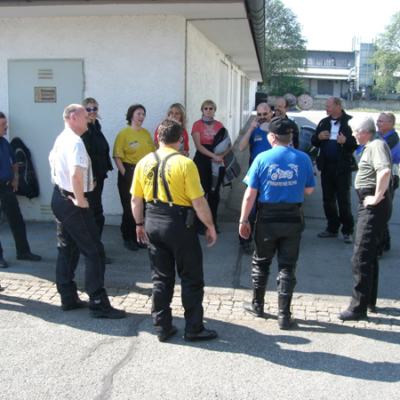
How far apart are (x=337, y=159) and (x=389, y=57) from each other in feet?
206

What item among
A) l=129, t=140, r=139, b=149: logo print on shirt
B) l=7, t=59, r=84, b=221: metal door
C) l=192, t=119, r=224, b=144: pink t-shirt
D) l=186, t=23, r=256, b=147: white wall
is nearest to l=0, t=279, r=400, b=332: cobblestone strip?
l=129, t=140, r=139, b=149: logo print on shirt

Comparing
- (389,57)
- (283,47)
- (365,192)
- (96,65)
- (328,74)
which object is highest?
(283,47)

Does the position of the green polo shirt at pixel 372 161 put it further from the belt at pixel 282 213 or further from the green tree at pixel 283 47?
the green tree at pixel 283 47

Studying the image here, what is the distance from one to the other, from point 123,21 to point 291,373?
17.2 ft

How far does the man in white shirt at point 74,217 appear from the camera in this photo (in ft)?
12.3

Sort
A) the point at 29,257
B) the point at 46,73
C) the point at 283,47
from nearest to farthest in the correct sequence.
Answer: the point at 29,257 → the point at 46,73 → the point at 283,47

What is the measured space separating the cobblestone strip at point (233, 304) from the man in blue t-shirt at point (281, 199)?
0.44 metres

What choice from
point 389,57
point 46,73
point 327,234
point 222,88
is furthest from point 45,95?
point 389,57

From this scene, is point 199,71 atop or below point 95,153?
atop

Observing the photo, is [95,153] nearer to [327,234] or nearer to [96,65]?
[96,65]

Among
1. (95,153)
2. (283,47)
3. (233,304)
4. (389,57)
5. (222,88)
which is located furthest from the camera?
(389,57)

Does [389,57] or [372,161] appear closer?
[372,161]

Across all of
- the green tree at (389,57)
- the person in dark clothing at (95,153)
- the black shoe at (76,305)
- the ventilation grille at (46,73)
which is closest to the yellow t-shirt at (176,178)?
the black shoe at (76,305)

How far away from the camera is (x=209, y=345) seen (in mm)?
3557
